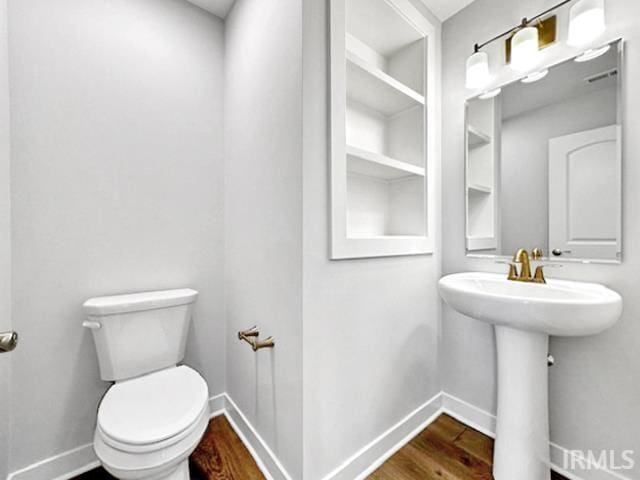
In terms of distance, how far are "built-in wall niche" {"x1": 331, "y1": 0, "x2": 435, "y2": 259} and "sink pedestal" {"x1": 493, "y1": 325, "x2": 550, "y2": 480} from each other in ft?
2.05

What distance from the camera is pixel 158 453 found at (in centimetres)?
92

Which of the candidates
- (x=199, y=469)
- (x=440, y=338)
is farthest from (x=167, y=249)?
(x=440, y=338)

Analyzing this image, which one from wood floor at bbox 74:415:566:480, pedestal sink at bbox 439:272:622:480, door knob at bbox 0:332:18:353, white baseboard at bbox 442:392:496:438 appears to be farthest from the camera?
white baseboard at bbox 442:392:496:438

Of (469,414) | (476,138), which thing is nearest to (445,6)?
(476,138)

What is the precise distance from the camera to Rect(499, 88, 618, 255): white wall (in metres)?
1.26

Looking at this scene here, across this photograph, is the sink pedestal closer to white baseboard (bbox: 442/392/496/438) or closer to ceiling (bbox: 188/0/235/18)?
white baseboard (bbox: 442/392/496/438)

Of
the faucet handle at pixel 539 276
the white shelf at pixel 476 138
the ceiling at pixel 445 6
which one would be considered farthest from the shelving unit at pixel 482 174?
the ceiling at pixel 445 6

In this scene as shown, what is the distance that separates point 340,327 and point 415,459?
804 millimetres

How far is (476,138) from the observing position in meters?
1.57

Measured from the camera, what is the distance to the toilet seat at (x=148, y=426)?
0.91 metres

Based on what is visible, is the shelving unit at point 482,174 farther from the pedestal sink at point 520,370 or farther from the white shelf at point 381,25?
the white shelf at point 381,25

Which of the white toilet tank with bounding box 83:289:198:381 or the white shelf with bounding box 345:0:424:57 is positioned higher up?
the white shelf with bounding box 345:0:424:57

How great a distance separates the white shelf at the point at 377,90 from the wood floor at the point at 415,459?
6.11 ft

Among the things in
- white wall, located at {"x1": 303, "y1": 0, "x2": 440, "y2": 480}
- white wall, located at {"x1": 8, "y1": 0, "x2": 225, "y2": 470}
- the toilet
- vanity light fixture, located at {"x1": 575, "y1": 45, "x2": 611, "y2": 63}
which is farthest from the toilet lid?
vanity light fixture, located at {"x1": 575, "y1": 45, "x2": 611, "y2": 63}
